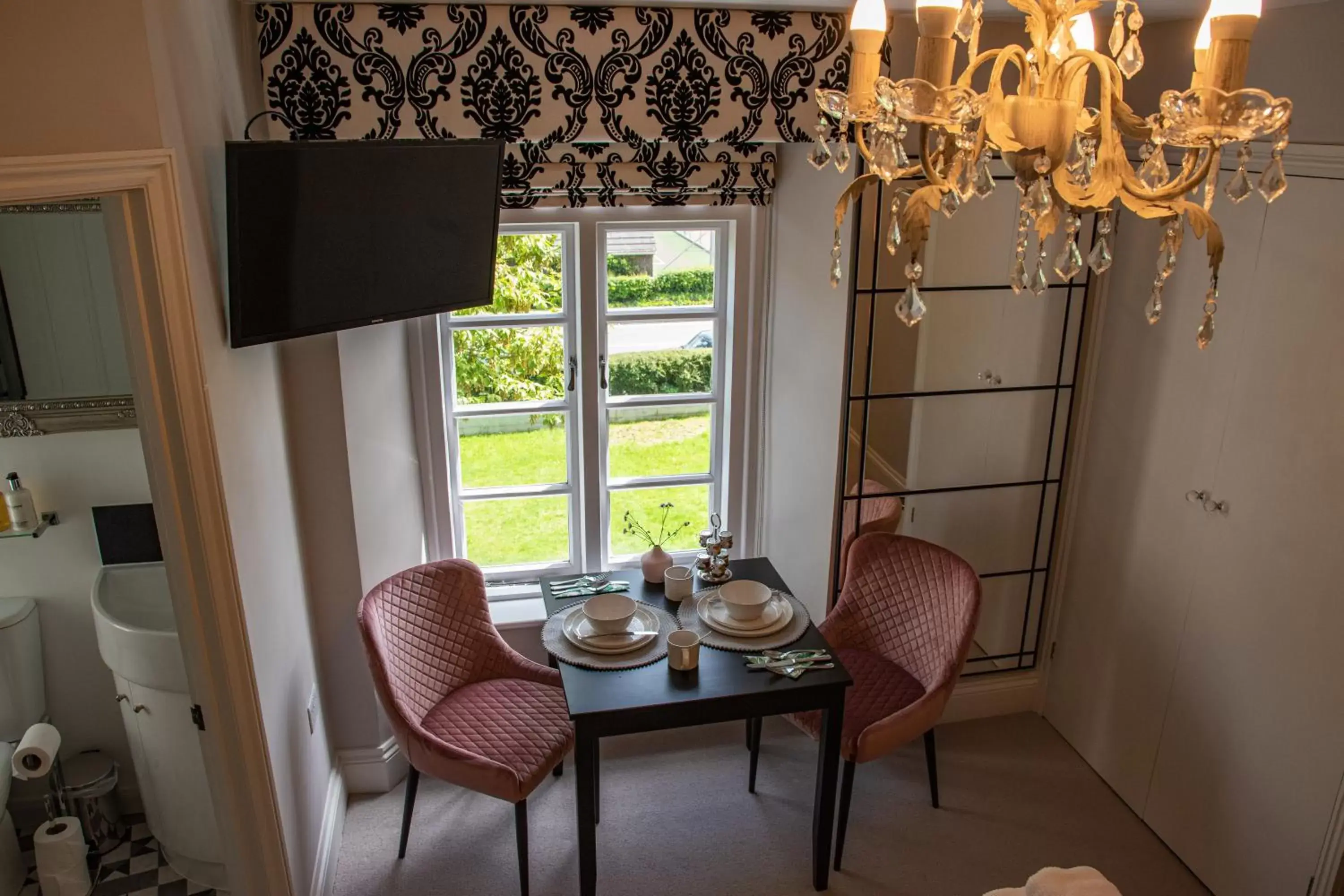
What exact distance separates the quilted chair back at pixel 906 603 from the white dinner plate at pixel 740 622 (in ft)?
1.09

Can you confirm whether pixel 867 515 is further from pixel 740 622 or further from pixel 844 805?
pixel 844 805

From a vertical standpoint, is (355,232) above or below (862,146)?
below

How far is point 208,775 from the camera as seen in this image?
2234 mm

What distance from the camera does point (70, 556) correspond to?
9.51ft

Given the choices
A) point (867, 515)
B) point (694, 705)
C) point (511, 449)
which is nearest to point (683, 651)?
point (694, 705)

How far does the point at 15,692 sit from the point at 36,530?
1.63 feet

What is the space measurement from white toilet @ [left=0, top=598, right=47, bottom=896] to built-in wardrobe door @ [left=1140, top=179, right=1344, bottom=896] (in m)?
3.39

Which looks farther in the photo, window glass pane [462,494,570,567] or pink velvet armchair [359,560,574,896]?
window glass pane [462,494,570,567]

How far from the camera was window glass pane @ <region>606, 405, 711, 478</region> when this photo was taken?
362 centimetres

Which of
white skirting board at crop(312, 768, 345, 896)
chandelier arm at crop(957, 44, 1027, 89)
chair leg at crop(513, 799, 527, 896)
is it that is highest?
chandelier arm at crop(957, 44, 1027, 89)

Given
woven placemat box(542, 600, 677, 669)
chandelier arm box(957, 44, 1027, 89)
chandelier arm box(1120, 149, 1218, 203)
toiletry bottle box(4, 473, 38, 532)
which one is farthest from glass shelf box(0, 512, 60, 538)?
chandelier arm box(1120, 149, 1218, 203)

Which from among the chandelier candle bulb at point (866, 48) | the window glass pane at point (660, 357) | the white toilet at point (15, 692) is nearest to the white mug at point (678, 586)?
the window glass pane at point (660, 357)

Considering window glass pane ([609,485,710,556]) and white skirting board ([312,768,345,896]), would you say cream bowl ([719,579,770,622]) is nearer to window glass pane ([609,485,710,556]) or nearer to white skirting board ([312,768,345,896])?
window glass pane ([609,485,710,556])

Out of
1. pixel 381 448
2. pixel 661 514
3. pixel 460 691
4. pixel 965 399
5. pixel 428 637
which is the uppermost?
pixel 965 399
